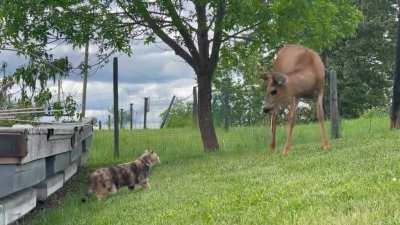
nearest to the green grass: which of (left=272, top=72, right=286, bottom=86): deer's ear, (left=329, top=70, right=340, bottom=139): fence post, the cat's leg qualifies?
the cat's leg

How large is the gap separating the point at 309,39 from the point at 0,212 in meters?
11.5

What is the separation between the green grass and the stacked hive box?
745 mm

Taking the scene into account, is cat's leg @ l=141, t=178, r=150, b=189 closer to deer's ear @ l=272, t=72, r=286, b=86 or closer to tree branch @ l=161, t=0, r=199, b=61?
deer's ear @ l=272, t=72, r=286, b=86

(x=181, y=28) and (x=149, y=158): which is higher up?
(x=181, y=28)

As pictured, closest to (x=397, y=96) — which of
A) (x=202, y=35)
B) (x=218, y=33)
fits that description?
(x=218, y=33)

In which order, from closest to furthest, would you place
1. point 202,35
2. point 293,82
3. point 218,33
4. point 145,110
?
point 293,82 → point 218,33 → point 202,35 → point 145,110

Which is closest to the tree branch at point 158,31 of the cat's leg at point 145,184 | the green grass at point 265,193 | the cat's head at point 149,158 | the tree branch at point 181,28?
the tree branch at point 181,28

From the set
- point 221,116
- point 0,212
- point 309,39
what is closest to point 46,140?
point 0,212

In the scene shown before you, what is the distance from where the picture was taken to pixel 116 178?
11.7 metres

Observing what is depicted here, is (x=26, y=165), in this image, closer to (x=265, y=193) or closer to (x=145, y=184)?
(x=265, y=193)

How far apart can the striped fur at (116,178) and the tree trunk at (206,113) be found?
6.15m

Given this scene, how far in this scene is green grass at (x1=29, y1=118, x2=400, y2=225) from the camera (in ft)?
22.6

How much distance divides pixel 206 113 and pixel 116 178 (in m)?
7.31

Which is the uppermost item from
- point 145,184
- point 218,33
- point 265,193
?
point 218,33
